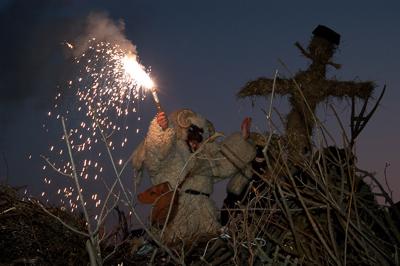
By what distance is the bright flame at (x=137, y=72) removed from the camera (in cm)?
513

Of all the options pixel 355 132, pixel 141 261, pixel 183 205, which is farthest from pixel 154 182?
pixel 355 132

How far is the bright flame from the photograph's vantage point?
513 centimetres

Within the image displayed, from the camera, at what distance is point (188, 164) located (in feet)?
19.0

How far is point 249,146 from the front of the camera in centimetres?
593

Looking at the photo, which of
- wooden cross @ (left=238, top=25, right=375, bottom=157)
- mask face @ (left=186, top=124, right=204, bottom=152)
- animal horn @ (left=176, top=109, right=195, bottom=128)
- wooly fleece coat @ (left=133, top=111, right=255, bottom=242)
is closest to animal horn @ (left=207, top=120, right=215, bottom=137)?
wooly fleece coat @ (left=133, top=111, right=255, bottom=242)

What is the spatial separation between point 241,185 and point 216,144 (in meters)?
0.66

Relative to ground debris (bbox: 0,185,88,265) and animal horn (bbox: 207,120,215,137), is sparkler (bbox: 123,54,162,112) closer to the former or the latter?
animal horn (bbox: 207,120,215,137)

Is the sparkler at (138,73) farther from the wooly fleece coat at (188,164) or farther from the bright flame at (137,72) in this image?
the wooly fleece coat at (188,164)

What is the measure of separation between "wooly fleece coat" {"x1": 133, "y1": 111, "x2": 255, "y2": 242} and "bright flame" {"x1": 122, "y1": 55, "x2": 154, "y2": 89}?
2.62 ft

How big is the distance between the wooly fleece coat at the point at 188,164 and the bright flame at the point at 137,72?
799 mm

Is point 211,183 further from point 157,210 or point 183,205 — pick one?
point 157,210

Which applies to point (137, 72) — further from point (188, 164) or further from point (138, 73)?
point (188, 164)

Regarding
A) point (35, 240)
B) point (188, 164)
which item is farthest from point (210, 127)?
point (35, 240)

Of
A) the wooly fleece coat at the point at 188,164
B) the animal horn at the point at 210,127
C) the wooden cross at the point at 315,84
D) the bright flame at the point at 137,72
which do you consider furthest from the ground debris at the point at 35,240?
the wooden cross at the point at 315,84
